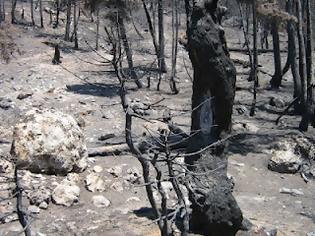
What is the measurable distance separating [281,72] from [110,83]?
714 cm

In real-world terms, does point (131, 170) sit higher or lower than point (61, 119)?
lower

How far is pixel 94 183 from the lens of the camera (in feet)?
35.2

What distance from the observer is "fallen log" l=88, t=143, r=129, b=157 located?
40.4 ft

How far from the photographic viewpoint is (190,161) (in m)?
8.99

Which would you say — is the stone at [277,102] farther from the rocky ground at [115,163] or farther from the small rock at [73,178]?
the small rock at [73,178]

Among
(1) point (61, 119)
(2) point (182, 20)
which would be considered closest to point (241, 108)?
(1) point (61, 119)

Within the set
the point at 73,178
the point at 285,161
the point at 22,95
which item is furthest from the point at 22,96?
the point at 285,161

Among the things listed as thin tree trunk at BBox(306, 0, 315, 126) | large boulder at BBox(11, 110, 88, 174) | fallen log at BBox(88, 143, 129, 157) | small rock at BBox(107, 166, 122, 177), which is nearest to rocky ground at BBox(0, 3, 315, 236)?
small rock at BBox(107, 166, 122, 177)

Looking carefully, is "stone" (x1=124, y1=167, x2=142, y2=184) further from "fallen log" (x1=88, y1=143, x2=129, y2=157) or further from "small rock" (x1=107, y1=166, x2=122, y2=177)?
"fallen log" (x1=88, y1=143, x2=129, y2=157)

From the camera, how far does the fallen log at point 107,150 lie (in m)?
12.3

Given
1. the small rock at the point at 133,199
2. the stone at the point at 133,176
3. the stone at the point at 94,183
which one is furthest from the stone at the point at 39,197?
the stone at the point at 133,176

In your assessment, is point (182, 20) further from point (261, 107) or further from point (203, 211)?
point (203, 211)

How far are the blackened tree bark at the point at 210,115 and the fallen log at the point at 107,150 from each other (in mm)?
3742

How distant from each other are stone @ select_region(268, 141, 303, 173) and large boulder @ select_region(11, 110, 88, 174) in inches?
178
